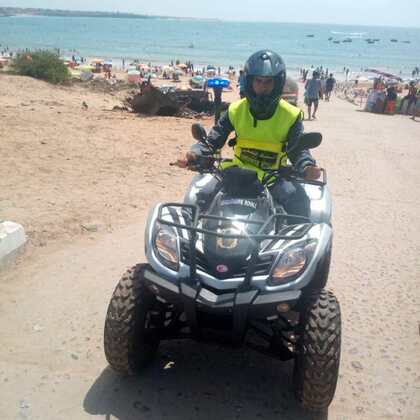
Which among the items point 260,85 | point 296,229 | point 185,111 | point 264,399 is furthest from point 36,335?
point 185,111

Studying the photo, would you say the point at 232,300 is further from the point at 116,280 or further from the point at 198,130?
the point at 116,280

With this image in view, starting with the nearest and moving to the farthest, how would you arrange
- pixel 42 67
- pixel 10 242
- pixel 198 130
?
pixel 198 130
pixel 10 242
pixel 42 67

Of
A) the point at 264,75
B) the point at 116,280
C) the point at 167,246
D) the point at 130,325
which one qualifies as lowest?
the point at 116,280

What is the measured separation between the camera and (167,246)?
10.5ft

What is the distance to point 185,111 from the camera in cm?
1595

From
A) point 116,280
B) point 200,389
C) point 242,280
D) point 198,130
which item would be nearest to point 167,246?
point 242,280

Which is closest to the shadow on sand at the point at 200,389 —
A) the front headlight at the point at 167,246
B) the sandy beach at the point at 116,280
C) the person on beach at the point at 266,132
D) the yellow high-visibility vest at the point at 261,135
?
the sandy beach at the point at 116,280

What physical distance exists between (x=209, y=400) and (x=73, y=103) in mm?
14785

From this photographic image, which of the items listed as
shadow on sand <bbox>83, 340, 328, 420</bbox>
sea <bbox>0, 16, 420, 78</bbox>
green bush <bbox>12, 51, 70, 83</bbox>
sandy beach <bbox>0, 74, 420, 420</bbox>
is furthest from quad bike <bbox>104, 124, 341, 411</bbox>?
sea <bbox>0, 16, 420, 78</bbox>

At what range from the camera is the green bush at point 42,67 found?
2164 cm

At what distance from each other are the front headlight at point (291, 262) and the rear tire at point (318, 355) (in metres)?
0.26

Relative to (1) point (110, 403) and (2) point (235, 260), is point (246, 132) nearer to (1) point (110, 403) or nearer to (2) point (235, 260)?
(2) point (235, 260)

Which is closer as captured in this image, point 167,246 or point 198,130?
point 167,246

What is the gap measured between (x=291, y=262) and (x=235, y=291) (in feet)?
1.29
